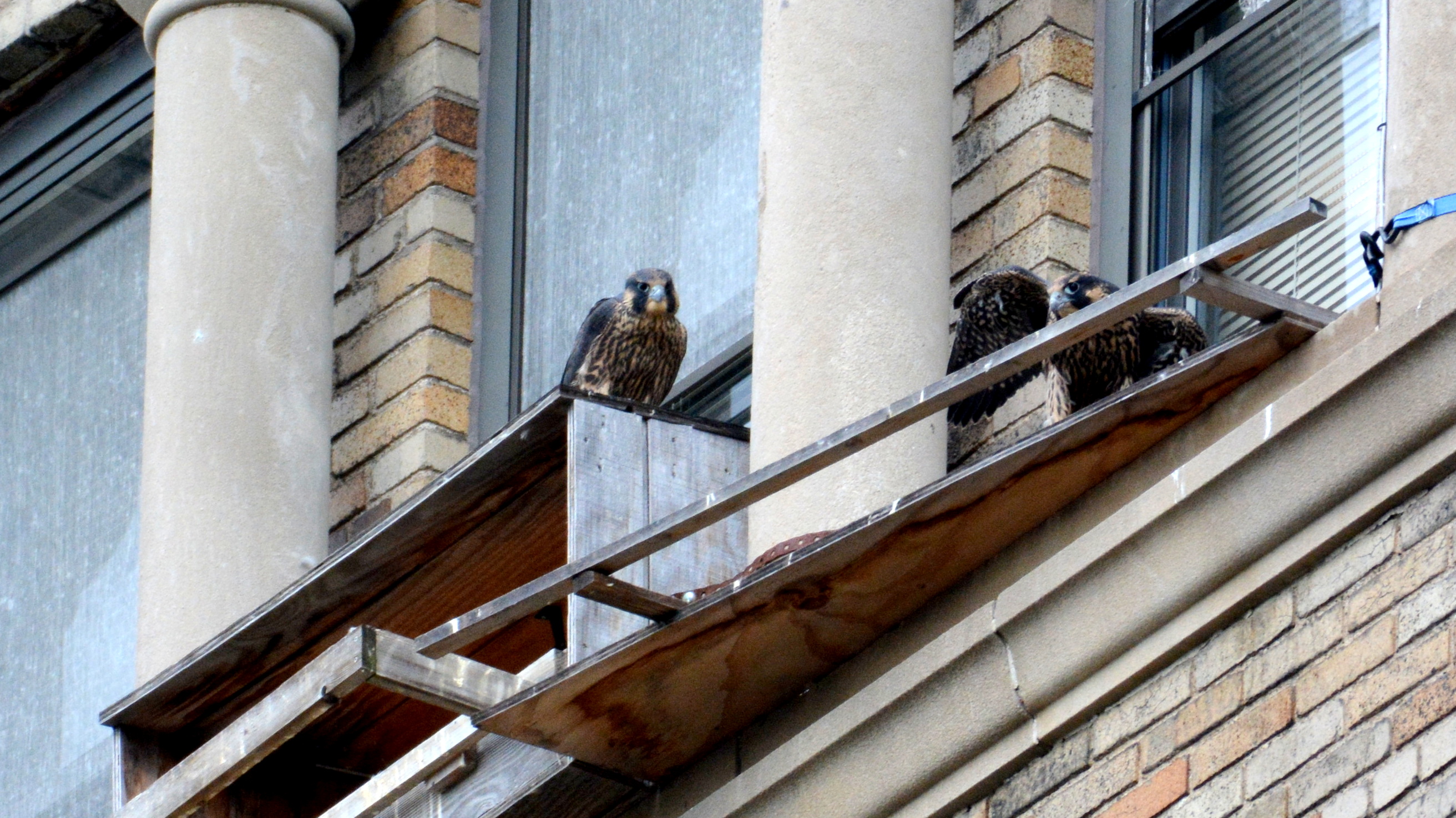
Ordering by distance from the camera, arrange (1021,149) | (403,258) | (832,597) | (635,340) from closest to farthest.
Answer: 1. (832,597)
2. (1021,149)
3. (635,340)
4. (403,258)

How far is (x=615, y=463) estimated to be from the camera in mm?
6367

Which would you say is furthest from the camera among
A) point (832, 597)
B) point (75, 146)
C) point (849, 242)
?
point (75, 146)

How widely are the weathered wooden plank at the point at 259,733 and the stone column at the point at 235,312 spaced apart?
147cm

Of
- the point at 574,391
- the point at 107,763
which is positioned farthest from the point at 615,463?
the point at 107,763

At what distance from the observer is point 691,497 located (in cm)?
651

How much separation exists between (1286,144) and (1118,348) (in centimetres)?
109

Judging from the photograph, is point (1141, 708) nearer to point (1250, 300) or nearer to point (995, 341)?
point (1250, 300)

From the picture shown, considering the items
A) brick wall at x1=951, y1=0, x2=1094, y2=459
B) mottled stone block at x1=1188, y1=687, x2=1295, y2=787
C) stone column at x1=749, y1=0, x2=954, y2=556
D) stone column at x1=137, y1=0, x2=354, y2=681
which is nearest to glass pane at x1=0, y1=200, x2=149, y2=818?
stone column at x1=137, y1=0, x2=354, y2=681

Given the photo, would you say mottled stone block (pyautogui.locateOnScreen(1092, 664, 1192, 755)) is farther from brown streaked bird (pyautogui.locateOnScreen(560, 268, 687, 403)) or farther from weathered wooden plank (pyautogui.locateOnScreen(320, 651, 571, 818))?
brown streaked bird (pyautogui.locateOnScreen(560, 268, 687, 403))

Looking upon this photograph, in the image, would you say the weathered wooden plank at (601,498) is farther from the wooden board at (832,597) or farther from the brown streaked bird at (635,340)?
the brown streaked bird at (635,340)

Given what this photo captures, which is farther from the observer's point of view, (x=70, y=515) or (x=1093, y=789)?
(x=70, y=515)

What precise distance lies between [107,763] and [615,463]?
3.63 meters

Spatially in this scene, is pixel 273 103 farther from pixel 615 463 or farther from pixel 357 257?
pixel 615 463

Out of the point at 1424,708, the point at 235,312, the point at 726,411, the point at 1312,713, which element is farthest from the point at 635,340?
the point at 1424,708
